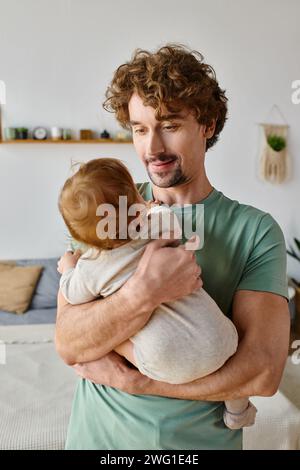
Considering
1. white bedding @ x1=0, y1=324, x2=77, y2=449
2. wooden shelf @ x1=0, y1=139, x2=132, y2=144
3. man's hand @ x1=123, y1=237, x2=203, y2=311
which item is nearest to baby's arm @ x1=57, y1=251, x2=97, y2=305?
man's hand @ x1=123, y1=237, x2=203, y2=311

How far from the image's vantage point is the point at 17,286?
3.35 metres

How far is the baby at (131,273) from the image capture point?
2.95 ft

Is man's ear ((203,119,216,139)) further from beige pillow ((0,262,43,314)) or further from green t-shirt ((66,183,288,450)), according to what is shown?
beige pillow ((0,262,43,314))

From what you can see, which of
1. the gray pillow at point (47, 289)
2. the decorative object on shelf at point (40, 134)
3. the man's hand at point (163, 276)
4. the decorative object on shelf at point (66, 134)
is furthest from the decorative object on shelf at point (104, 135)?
the man's hand at point (163, 276)

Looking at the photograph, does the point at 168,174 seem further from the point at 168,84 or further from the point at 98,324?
the point at 98,324

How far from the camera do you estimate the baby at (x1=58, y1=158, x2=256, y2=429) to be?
35.4 inches

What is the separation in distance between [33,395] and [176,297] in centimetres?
148

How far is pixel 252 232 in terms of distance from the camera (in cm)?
104

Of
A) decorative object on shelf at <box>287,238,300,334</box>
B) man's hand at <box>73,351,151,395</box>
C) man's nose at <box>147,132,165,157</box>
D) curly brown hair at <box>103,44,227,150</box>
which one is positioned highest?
curly brown hair at <box>103,44,227,150</box>

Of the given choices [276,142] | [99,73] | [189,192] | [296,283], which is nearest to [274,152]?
[276,142]

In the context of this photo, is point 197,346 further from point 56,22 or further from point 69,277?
point 56,22

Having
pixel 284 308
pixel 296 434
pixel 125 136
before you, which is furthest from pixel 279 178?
pixel 284 308

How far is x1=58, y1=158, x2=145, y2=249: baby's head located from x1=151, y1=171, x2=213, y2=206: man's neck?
0.21m

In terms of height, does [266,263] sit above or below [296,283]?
above
